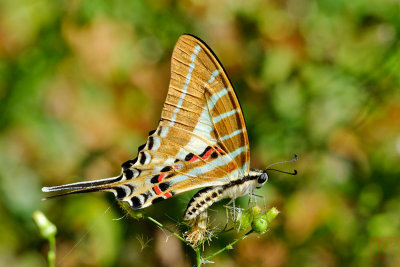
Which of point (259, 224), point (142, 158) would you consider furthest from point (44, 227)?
point (259, 224)

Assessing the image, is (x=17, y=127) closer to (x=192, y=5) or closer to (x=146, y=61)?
(x=146, y=61)

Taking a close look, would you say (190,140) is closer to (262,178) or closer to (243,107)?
(262,178)

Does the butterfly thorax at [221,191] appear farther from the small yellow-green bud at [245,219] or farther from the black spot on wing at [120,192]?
the black spot on wing at [120,192]

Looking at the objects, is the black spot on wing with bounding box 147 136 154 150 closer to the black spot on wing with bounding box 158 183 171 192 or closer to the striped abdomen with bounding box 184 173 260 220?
the black spot on wing with bounding box 158 183 171 192

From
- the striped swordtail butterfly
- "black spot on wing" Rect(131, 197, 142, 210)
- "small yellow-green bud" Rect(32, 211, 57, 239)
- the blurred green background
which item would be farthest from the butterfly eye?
"small yellow-green bud" Rect(32, 211, 57, 239)

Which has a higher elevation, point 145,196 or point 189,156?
point 189,156

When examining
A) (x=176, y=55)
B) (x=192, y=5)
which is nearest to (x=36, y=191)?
(x=176, y=55)
